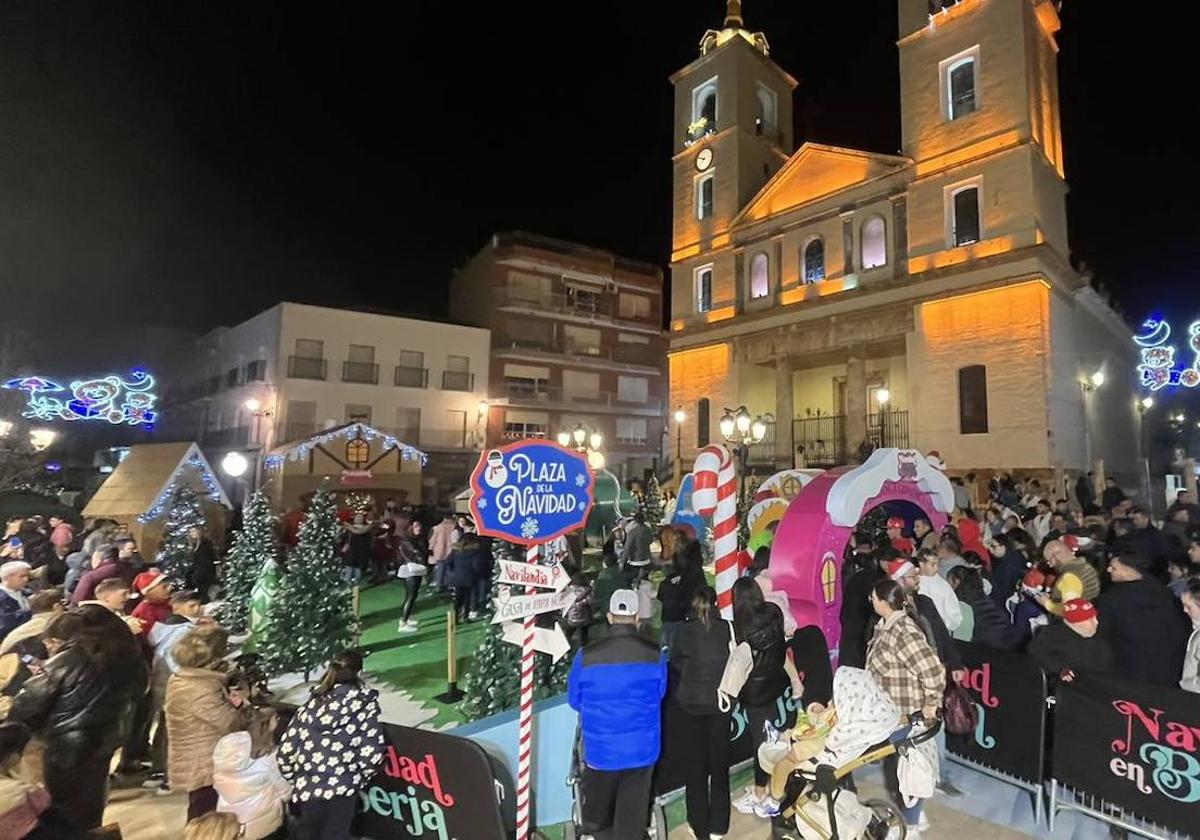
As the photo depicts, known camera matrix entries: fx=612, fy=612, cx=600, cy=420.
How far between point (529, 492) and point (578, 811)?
2.31 m

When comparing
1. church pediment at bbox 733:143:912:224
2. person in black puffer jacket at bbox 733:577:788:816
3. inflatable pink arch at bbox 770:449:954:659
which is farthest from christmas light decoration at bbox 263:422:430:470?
person in black puffer jacket at bbox 733:577:788:816

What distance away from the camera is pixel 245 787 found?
3840 mm

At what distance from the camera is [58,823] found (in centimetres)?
399

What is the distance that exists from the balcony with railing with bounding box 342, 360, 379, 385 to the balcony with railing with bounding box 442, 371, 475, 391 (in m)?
Answer: 3.49

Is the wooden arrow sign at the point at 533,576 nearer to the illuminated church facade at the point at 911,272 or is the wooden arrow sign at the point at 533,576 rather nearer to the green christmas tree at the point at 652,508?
the green christmas tree at the point at 652,508

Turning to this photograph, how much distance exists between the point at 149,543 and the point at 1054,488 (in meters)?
22.9

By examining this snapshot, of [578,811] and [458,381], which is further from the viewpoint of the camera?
[458,381]

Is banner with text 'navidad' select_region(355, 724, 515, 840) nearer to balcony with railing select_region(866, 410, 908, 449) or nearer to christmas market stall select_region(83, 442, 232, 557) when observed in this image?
christmas market stall select_region(83, 442, 232, 557)

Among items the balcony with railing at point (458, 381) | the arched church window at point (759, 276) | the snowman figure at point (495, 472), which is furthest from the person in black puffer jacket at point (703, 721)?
the balcony with railing at point (458, 381)

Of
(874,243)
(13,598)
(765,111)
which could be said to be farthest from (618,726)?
(765,111)

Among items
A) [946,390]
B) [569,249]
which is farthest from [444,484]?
[946,390]

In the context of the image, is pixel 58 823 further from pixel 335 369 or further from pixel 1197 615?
pixel 335 369

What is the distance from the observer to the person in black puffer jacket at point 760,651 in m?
4.83

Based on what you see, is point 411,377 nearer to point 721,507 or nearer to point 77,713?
→ point 721,507
